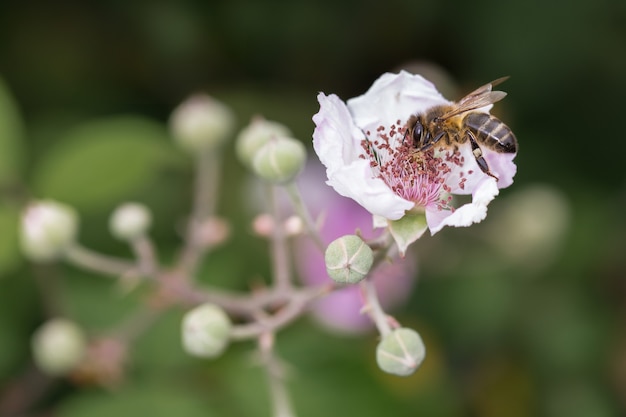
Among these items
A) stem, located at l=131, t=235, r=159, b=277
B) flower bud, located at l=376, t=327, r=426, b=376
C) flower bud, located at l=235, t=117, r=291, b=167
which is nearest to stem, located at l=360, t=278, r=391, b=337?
flower bud, located at l=376, t=327, r=426, b=376

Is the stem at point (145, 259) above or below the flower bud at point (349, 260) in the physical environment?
above

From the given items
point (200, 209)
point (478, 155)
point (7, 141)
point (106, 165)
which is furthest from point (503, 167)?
point (7, 141)

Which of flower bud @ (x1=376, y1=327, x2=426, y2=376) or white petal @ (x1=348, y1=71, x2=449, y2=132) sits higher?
white petal @ (x1=348, y1=71, x2=449, y2=132)

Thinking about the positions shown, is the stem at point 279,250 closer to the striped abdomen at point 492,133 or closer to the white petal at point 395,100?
the white petal at point 395,100

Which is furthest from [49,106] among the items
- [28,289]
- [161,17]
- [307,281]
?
[307,281]

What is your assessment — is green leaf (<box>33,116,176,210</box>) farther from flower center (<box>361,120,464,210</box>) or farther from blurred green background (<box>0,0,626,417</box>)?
flower center (<box>361,120,464,210</box>)

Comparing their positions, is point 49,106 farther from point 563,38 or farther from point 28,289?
point 563,38

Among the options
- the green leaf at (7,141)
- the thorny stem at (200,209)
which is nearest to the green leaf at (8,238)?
the green leaf at (7,141)

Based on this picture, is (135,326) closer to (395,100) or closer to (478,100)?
(395,100)
